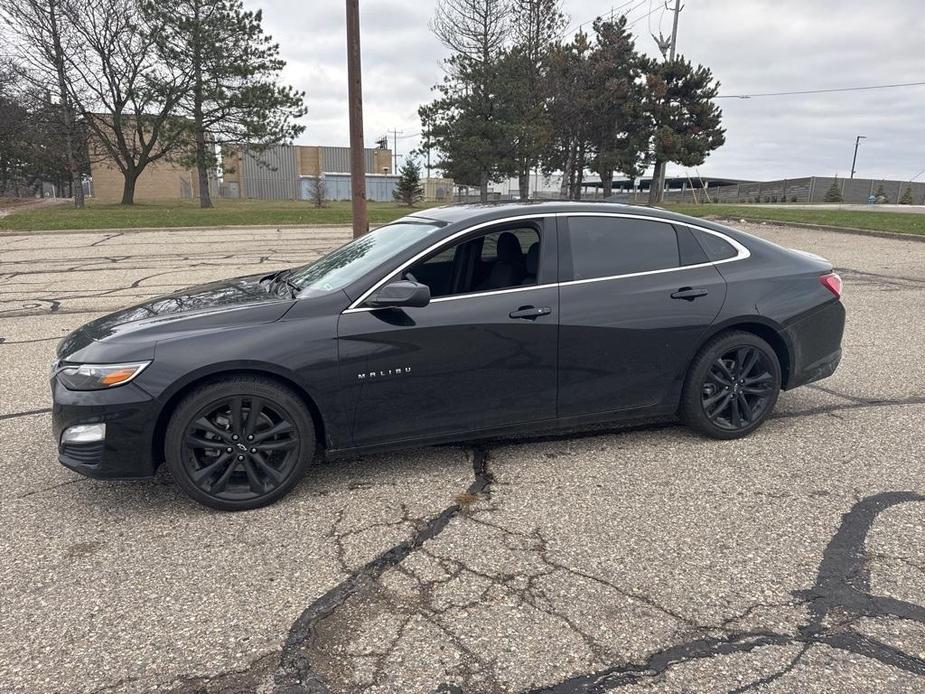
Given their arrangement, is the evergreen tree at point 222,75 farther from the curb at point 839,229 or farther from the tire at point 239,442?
the tire at point 239,442

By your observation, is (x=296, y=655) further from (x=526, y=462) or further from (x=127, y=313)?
(x=127, y=313)

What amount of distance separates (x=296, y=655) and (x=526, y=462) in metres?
1.97

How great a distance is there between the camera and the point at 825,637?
8.27 feet

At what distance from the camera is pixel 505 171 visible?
37.0 meters

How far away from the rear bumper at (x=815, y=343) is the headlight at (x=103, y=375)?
12.8 feet

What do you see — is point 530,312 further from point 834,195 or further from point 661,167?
point 834,195

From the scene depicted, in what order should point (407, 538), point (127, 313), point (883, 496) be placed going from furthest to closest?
point (127, 313) → point (883, 496) → point (407, 538)

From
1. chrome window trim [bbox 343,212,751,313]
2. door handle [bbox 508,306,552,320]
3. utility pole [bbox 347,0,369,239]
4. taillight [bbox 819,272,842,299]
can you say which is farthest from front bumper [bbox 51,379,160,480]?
utility pole [bbox 347,0,369,239]

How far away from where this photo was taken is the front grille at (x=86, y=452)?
330 cm

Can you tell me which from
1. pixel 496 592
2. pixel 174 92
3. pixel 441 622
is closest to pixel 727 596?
pixel 496 592

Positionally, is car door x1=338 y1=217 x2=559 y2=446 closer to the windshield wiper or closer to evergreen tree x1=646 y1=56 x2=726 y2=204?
the windshield wiper

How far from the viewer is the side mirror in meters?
3.52

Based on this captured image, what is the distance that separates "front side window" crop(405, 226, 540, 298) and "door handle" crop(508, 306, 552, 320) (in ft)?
0.57

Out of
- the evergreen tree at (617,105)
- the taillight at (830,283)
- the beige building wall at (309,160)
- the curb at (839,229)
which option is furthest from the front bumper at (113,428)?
the beige building wall at (309,160)
